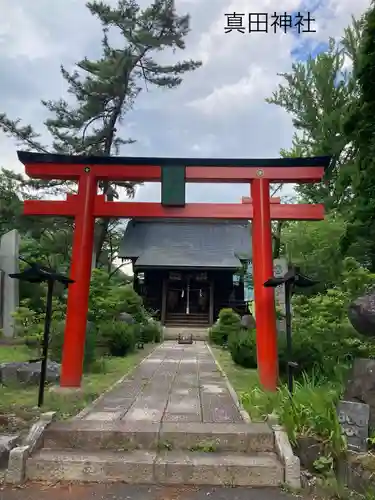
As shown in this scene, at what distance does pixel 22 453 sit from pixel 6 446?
0.83ft

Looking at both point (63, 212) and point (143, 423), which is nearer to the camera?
point (143, 423)

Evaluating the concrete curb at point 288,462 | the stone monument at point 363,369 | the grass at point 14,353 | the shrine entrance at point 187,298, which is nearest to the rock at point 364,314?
the stone monument at point 363,369

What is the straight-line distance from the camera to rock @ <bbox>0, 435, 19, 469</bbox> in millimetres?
4219

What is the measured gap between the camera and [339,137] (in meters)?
15.6

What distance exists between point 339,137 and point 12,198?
15.1 meters

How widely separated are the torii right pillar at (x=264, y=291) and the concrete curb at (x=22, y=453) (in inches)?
151

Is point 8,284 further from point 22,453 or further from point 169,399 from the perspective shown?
point 22,453

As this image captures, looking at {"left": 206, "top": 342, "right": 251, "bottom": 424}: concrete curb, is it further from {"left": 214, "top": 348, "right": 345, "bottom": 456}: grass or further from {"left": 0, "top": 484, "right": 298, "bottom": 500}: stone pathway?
{"left": 0, "top": 484, "right": 298, "bottom": 500}: stone pathway

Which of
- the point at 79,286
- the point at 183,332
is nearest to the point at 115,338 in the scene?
the point at 79,286

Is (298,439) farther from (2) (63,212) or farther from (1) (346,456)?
(2) (63,212)

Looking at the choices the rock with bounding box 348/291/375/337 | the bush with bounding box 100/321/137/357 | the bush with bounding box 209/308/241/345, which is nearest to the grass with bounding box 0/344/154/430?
the bush with bounding box 100/321/137/357

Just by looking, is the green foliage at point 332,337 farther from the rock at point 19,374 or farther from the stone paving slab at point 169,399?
the rock at point 19,374

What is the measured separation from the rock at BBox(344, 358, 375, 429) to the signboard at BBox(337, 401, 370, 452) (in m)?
0.17

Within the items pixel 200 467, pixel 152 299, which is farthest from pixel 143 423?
pixel 152 299
